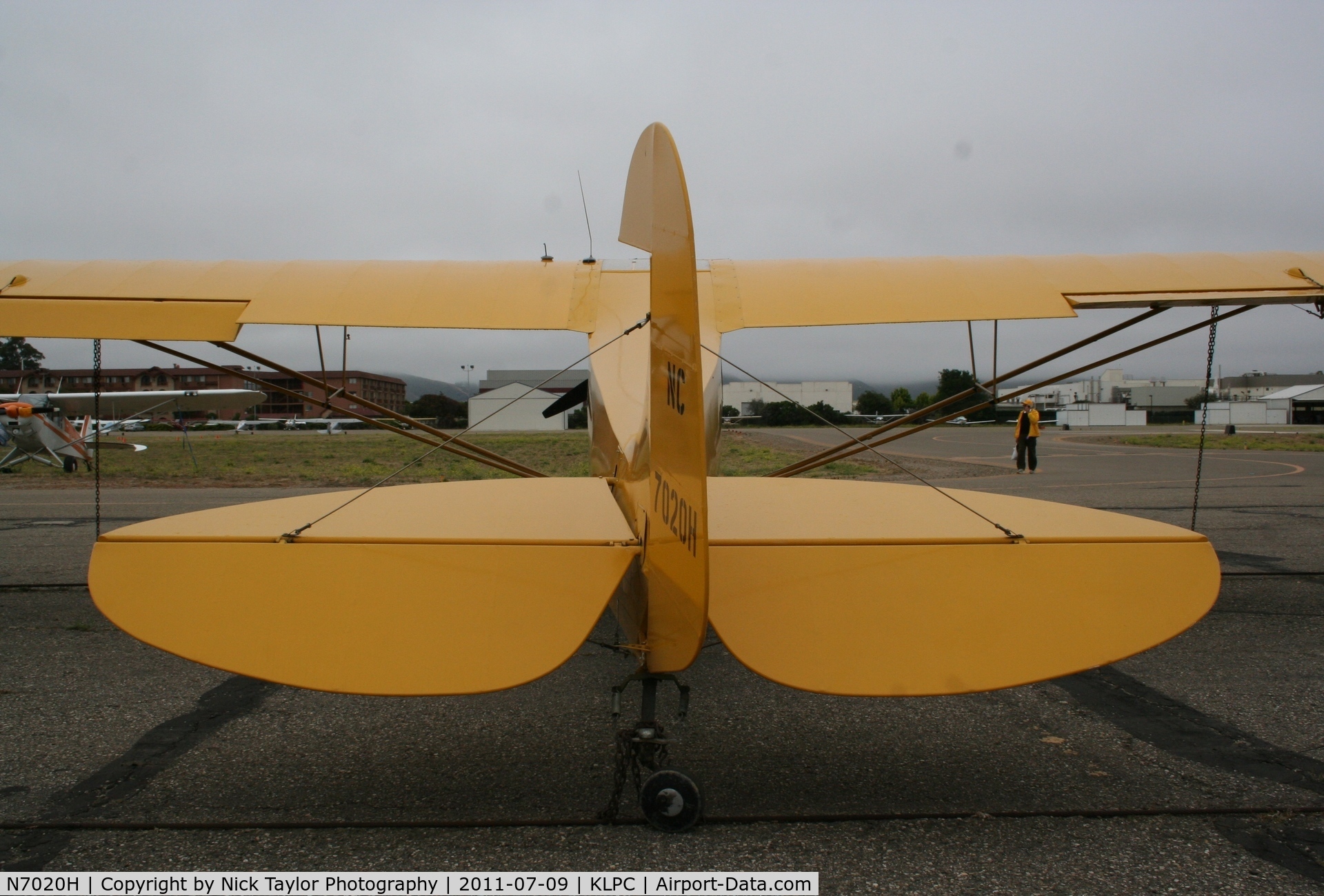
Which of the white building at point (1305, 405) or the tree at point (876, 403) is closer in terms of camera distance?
the tree at point (876, 403)

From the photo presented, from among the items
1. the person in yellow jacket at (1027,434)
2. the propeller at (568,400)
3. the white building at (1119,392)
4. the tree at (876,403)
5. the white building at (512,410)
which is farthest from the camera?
the white building at (1119,392)

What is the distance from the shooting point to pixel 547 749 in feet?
11.5

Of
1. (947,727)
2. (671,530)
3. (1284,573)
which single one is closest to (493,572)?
(671,530)

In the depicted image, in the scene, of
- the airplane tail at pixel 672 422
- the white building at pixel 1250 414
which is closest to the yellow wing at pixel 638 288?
the airplane tail at pixel 672 422

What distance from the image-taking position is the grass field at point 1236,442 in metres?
27.3

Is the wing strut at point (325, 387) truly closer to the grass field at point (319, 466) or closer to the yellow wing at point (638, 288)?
the yellow wing at point (638, 288)

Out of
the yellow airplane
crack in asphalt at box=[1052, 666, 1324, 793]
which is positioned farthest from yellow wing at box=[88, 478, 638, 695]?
crack in asphalt at box=[1052, 666, 1324, 793]

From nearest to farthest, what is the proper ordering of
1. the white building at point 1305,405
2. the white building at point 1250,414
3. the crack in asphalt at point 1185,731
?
1. the crack in asphalt at point 1185,731
2. the white building at point 1250,414
3. the white building at point 1305,405

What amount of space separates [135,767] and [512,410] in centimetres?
2576

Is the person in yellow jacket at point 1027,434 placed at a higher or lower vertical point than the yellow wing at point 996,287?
lower

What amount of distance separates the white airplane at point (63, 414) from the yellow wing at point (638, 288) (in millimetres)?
15016

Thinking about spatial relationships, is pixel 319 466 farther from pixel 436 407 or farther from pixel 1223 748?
pixel 1223 748

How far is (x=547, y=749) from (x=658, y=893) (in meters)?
1.20

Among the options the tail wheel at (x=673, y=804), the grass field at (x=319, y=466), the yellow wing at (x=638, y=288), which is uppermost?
the yellow wing at (x=638, y=288)
